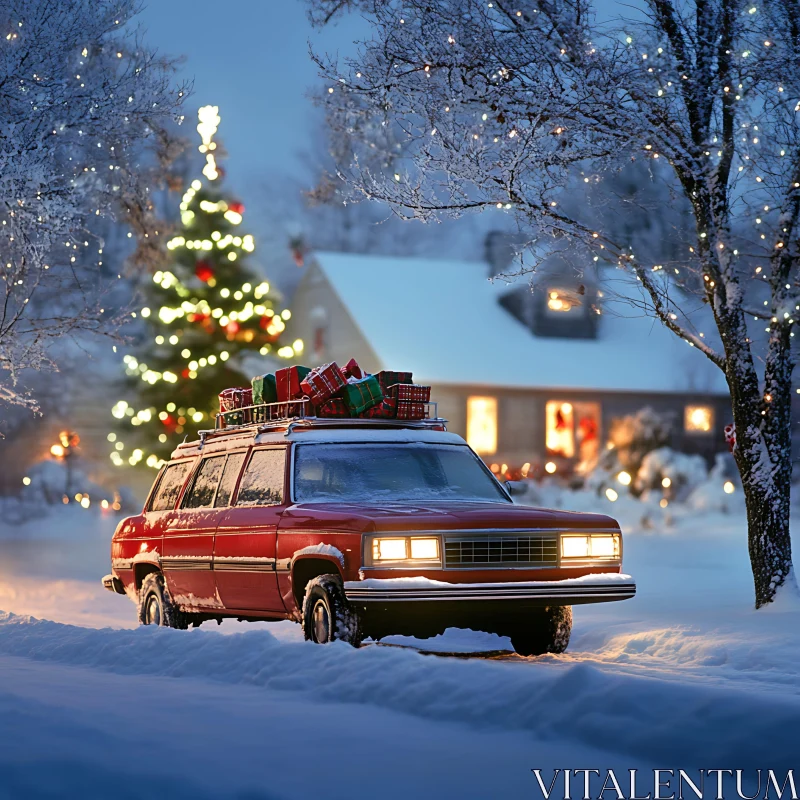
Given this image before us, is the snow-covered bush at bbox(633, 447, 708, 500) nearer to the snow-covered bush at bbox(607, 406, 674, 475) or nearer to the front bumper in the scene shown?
the snow-covered bush at bbox(607, 406, 674, 475)

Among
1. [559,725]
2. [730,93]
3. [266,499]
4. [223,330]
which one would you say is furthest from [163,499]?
[223,330]

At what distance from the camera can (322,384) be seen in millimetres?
12320

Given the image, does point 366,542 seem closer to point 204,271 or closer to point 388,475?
point 388,475

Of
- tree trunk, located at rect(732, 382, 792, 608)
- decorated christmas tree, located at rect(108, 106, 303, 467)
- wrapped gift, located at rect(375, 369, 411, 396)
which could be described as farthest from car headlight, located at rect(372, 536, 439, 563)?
decorated christmas tree, located at rect(108, 106, 303, 467)

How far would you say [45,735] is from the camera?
680 centimetres

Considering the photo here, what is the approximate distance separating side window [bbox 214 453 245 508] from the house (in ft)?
76.0

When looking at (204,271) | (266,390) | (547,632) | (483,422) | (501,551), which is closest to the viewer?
(501,551)

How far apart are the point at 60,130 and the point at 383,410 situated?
6265 mm

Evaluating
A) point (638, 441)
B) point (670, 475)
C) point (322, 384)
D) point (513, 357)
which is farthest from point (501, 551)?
point (513, 357)

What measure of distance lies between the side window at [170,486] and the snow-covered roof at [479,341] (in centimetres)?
2161

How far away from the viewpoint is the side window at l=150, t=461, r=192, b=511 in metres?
13.8

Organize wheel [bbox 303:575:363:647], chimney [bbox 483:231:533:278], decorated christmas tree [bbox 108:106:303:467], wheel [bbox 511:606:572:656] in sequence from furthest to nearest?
chimney [bbox 483:231:533:278] < decorated christmas tree [bbox 108:106:303:467] < wheel [bbox 511:606:572:656] < wheel [bbox 303:575:363:647]

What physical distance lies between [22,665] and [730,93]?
8.54 metres

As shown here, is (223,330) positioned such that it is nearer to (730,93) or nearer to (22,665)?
(730,93)
